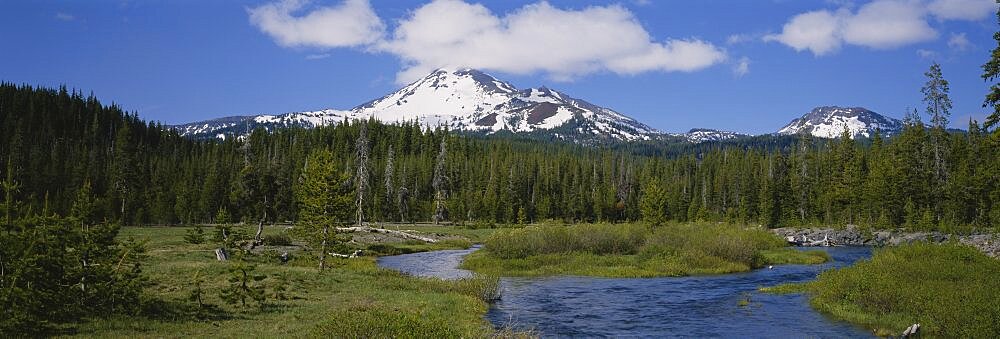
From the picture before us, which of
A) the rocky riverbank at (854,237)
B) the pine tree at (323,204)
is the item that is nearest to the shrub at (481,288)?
the pine tree at (323,204)

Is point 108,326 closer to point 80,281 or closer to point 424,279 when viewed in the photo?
point 80,281

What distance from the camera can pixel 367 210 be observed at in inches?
4466

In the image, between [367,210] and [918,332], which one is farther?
[367,210]

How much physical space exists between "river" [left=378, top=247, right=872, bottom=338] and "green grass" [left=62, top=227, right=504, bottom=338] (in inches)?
120

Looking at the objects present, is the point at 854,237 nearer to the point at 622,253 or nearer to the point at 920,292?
the point at 622,253

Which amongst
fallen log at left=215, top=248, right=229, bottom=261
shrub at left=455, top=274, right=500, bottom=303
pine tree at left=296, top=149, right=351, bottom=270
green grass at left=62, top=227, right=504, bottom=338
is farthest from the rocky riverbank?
fallen log at left=215, top=248, right=229, bottom=261

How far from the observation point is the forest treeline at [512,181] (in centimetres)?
8362

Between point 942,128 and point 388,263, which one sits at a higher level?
point 942,128

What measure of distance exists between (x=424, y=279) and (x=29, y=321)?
22658mm

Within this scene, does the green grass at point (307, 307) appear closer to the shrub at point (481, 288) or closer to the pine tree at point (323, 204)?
the shrub at point (481, 288)

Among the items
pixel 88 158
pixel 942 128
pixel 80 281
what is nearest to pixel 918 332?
pixel 80 281

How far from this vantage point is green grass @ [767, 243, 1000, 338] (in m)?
22.0

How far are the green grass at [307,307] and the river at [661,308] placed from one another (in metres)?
3.06

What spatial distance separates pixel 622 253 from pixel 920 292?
111ft
